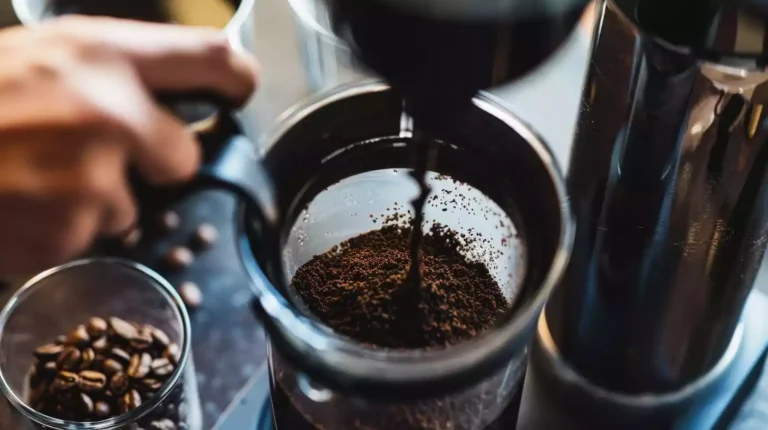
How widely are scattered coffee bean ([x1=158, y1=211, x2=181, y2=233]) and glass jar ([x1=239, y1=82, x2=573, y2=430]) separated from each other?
0.73 feet

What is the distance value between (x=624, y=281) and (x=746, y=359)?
0.42 ft

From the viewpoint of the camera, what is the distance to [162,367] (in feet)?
1.78

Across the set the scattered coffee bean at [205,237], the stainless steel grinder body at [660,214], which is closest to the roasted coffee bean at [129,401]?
the scattered coffee bean at [205,237]

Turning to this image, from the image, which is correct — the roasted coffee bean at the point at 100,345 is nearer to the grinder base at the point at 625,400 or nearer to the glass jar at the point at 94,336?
the glass jar at the point at 94,336

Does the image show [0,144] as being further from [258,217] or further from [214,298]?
[214,298]

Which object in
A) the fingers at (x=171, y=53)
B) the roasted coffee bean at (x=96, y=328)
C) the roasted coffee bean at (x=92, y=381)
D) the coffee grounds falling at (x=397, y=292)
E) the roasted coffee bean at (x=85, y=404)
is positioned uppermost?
the fingers at (x=171, y=53)

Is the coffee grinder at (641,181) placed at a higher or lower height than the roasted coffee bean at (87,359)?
higher

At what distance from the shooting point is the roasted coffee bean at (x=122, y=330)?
556 mm

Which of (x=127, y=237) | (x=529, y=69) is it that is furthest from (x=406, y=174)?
(x=127, y=237)

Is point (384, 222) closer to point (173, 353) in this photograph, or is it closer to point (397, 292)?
point (397, 292)

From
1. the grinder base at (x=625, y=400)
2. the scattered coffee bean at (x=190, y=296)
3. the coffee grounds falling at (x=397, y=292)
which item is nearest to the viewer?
the coffee grounds falling at (x=397, y=292)

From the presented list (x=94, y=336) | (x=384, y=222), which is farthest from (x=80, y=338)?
(x=384, y=222)

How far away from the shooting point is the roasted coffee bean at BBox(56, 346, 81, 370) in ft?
1.76

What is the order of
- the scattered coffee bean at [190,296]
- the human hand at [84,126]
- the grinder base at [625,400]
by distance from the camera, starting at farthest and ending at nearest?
the scattered coffee bean at [190,296]
the grinder base at [625,400]
the human hand at [84,126]
